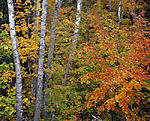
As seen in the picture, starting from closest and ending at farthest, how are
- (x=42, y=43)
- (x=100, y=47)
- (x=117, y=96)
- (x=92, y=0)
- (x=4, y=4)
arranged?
(x=117, y=96)
(x=42, y=43)
(x=100, y=47)
(x=4, y=4)
(x=92, y=0)

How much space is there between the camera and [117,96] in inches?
174

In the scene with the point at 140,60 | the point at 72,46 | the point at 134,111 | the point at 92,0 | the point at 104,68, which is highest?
the point at 92,0

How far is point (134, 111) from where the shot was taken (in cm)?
513

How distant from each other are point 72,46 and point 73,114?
3.21 meters

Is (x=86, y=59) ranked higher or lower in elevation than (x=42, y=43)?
lower

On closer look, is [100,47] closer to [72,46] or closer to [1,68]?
[72,46]

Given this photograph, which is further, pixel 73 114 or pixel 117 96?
pixel 73 114

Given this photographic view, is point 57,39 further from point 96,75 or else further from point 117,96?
point 117,96

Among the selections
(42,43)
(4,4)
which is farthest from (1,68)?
(4,4)

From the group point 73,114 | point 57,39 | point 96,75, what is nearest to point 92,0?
point 57,39

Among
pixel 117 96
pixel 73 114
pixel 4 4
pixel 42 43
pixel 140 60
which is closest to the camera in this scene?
pixel 117 96

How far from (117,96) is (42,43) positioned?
3.27 meters

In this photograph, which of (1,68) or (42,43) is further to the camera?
(1,68)

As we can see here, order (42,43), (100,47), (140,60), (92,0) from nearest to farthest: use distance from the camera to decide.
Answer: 1. (42,43)
2. (140,60)
3. (100,47)
4. (92,0)
